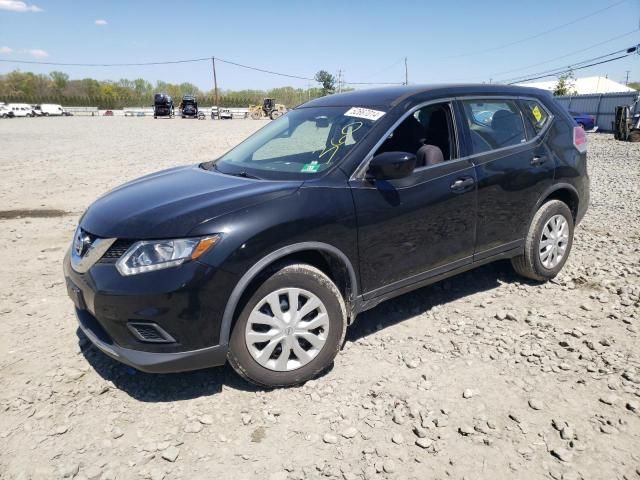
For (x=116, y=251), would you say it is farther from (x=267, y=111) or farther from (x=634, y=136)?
(x=267, y=111)

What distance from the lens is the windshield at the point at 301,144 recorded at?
3301mm

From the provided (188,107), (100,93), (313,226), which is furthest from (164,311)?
(100,93)

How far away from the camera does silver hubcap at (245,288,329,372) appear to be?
2.81 m

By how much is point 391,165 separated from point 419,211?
0.49 metres

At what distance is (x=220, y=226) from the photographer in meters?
2.62

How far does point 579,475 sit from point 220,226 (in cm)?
218

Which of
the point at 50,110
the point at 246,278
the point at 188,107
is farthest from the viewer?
the point at 50,110

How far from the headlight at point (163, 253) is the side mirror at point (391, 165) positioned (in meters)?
1.12

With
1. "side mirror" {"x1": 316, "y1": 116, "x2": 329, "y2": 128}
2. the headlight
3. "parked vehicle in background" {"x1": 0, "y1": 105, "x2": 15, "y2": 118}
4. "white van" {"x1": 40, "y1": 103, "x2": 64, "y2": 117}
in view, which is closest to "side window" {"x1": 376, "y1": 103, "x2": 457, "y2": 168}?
"side mirror" {"x1": 316, "y1": 116, "x2": 329, "y2": 128}

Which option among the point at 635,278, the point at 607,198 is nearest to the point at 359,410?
the point at 635,278

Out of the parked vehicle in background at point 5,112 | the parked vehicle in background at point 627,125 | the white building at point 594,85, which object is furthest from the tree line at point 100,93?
the parked vehicle in background at point 627,125

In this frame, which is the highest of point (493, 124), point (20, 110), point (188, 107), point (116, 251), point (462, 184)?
point (20, 110)

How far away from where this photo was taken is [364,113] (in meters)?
3.51

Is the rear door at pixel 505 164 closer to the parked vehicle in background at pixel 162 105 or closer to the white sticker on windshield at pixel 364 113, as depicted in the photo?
the white sticker on windshield at pixel 364 113
